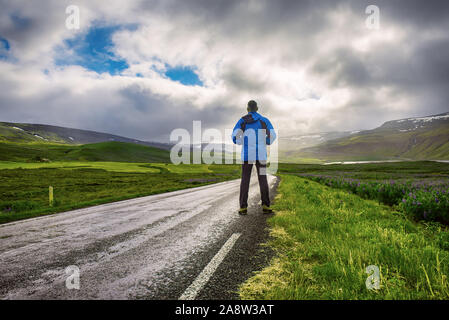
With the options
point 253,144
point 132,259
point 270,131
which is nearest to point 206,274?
point 132,259

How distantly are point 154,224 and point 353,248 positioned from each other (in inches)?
200

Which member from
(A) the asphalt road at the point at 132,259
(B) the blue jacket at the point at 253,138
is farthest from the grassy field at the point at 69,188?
(B) the blue jacket at the point at 253,138

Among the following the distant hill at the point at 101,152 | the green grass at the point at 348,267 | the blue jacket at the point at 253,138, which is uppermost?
the distant hill at the point at 101,152

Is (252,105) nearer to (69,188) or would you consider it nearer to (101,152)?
(69,188)

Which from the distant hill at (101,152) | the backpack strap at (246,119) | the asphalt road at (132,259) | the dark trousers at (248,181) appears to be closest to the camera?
the asphalt road at (132,259)

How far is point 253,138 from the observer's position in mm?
7633

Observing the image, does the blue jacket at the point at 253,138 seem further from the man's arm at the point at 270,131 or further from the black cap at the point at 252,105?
the black cap at the point at 252,105

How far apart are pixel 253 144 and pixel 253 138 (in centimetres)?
21

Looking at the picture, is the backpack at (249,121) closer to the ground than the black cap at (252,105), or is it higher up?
closer to the ground

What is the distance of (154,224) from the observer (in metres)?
6.49

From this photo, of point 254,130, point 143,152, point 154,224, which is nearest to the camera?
point 154,224

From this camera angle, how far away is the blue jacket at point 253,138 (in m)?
7.55
